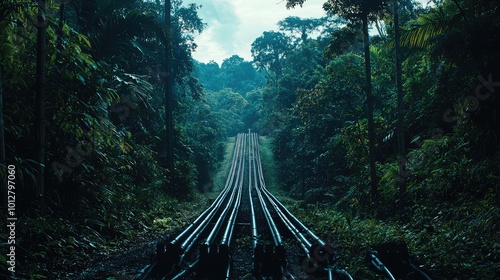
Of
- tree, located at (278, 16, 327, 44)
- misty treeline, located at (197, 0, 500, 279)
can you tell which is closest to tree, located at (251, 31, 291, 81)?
tree, located at (278, 16, 327, 44)

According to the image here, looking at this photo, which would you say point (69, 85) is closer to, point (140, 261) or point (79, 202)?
point (79, 202)

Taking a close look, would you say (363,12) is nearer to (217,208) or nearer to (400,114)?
(400,114)

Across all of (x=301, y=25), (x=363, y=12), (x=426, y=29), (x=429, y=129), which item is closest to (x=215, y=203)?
(x=429, y=129)

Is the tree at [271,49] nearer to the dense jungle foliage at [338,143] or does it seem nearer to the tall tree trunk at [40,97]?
the dense jungle foliage at [338,143]

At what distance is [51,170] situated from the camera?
773 centimetres

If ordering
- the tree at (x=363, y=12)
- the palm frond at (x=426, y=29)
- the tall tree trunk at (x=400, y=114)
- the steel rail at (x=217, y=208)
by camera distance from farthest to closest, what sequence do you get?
the tree at (x=363, y=12)
the tall tree trunk at (x=400, y=114)
the palm frond at (x=426, y=29)
the steel rail at (x=217, y=208)

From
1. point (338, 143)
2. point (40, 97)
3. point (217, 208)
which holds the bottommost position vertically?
point (217, 208)

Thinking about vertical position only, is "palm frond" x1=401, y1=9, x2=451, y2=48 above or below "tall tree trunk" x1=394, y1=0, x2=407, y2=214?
above

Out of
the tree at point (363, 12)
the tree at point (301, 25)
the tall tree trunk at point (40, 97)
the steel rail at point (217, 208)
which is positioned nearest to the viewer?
the tall tree trunk at point (40, 97)

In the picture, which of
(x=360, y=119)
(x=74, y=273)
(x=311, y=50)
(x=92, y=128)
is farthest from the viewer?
(x=311, y=50)

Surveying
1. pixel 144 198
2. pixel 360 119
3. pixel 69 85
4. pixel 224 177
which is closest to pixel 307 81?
pixel 224 177

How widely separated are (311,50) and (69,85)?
34.6 meters

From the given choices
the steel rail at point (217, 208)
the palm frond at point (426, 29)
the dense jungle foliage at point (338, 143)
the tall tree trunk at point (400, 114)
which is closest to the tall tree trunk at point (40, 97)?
the dense jungle foliage at point (338, 143)

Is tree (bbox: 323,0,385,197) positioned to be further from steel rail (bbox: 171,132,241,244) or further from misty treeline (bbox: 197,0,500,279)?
steel rail (bbox: 171,132,241,244)
